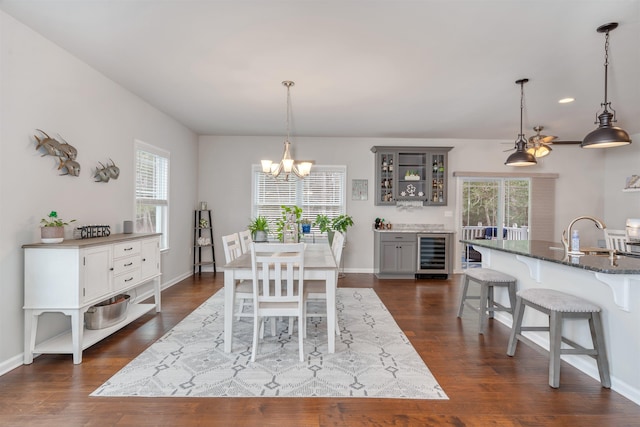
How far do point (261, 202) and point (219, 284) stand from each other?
186cm

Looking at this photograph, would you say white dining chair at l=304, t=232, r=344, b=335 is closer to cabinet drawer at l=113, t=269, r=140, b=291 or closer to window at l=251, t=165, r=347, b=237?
cabinet drawer at l=113, t=269, r=140, b=291

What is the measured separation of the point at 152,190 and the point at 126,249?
1.80 meters

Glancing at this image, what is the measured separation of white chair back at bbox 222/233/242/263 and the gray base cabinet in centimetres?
311

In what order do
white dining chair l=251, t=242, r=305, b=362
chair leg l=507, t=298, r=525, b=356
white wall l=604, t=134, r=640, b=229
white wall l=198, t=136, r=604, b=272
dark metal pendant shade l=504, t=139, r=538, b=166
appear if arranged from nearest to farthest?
white dining chair l=251, t=242, r=305, b=362 → chair leg l=507, t=298, r=525, b=356 → dark metal pendant shade l=504, t=139, r=538, b=166 → white wall l=604, t=134, r=640, b=229 → white wall l=198, t=136, r=604, b=272

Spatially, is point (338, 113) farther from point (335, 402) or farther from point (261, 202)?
point (335, 402)

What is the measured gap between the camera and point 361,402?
7.22ft

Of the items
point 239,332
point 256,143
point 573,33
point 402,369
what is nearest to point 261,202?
point 256,143

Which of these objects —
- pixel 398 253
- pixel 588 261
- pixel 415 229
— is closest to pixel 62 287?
pixel 588 261

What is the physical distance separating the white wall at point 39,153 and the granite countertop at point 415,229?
426 cm

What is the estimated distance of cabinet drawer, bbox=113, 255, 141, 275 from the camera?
125 inches

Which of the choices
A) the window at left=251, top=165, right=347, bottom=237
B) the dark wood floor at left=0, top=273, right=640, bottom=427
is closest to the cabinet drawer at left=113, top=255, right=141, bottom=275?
the dark wood floor at left=0, top=273, right=640, bottom=427

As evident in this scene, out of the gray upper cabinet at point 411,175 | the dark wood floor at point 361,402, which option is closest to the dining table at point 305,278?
the dark wood floor at point 361,402

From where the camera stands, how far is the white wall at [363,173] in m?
6.67

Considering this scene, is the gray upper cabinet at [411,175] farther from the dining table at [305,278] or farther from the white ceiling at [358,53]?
the dining table at [305,278]
